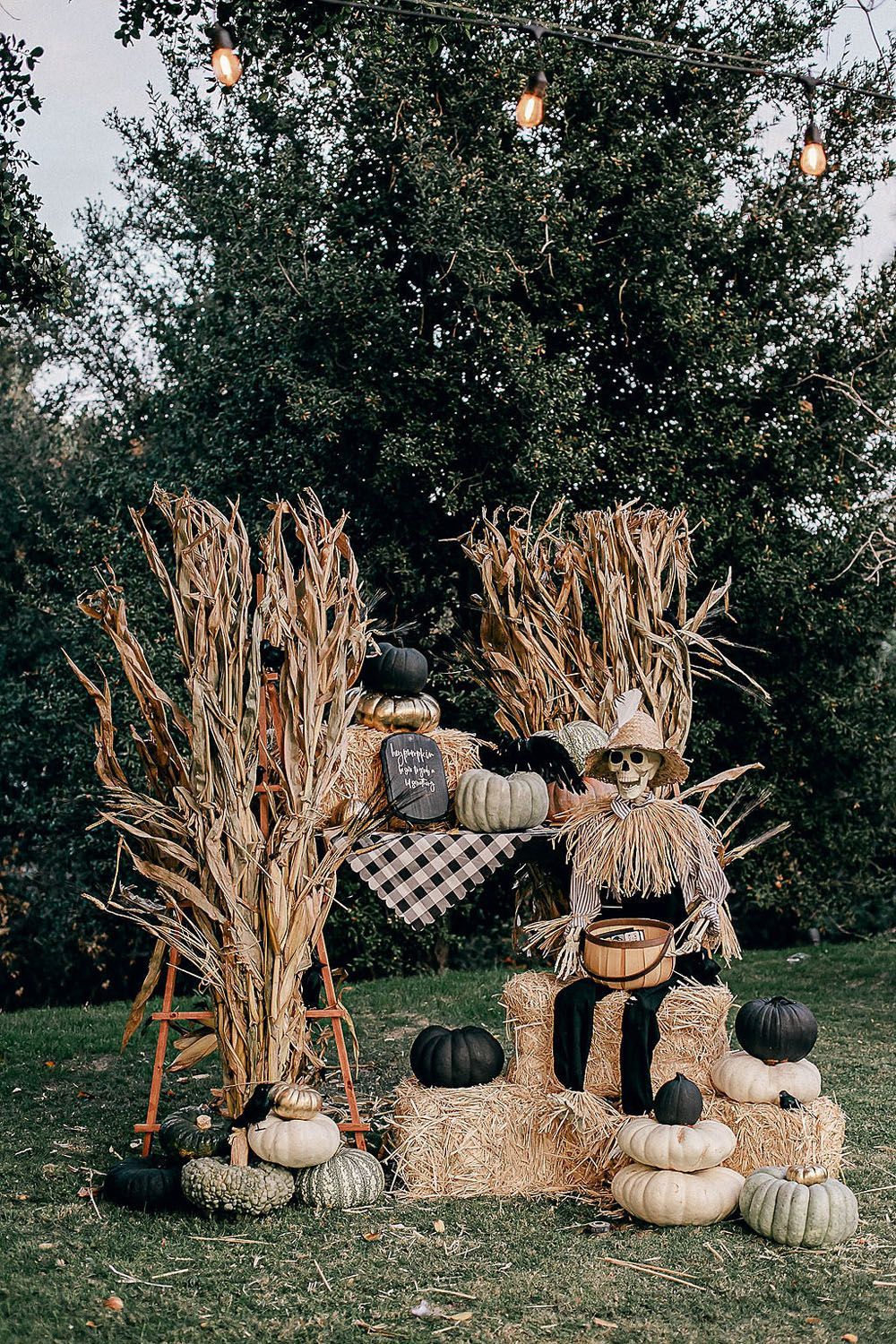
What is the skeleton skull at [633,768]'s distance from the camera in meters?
4.68

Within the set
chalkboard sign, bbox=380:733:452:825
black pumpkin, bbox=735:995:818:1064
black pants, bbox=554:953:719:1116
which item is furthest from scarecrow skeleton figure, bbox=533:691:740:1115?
chalkboard sign, bbox=380:733:452:825

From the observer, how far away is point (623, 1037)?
14.6ft

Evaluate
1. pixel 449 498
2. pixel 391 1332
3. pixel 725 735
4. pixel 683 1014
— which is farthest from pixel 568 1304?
pixel 725 735

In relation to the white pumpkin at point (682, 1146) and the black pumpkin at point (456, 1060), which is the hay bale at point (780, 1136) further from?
the black pumpkin at point (456, 1060)

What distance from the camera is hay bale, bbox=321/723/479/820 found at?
507cm

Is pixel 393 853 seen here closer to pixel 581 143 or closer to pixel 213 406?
pixel 213 406

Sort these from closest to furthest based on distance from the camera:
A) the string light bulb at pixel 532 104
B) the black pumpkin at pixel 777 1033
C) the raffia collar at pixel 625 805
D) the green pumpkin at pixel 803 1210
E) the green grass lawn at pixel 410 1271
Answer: the green grass lawn at pixel 410 1271 < the green pumpkin at pixel 803 1210 < the black pumpkin at pixel 777 1033 < the raffia collar at pixel 625 805 < the string light bulb at pixel 532 104

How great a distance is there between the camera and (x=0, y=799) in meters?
10.5

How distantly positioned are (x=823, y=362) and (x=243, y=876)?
24.8 ft

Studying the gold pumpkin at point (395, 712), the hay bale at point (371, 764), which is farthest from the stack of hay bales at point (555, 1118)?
the gold pumpkin at point (395, 712)

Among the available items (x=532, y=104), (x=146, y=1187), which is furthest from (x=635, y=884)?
(x=532, y=104)

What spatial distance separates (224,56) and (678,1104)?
3985mm

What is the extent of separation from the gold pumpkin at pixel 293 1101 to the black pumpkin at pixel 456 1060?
0.51 meters

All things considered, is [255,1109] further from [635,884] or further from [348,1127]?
[635,884]
